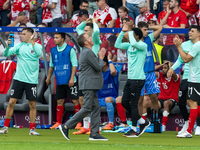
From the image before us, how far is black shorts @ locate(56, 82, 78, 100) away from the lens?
9.70 m

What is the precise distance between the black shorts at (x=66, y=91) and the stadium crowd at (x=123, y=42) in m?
0.02

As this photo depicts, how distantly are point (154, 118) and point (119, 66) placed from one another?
2050 millimetres

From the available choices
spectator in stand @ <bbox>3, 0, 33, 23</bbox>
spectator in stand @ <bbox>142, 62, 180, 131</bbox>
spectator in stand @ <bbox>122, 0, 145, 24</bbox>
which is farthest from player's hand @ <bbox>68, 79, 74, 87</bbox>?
spectator in stand @ <bbox>3, 0, 33, 23</bbox>

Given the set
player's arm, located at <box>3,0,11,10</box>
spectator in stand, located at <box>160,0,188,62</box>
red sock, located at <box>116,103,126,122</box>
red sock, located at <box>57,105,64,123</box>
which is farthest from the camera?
player's arm, located at <box>3,0,11,10</box>

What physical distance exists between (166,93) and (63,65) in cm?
253

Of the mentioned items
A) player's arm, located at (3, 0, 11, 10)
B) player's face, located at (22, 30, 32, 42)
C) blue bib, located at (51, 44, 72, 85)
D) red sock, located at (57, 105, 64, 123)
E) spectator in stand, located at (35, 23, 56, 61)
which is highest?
player's arm, located at (3, 0, 11, 10)

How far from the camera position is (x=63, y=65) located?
31.7 ft

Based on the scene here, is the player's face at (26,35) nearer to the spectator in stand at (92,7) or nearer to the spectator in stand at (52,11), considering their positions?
the spectator in stand at (52,11)

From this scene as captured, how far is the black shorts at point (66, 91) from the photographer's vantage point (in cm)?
970

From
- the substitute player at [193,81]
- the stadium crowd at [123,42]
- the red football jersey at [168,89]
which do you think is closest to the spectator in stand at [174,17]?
the stadium crowd at [123,42]

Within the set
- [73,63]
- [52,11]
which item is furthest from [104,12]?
[73,63]

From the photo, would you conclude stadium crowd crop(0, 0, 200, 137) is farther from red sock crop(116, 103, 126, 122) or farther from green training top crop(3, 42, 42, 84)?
green training top crop(3, 42, 42, 84)

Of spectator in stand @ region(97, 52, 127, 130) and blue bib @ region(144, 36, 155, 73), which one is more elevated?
blue bib @ region(144, 36, 155, 73)

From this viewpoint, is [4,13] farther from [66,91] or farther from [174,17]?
[174,17]
